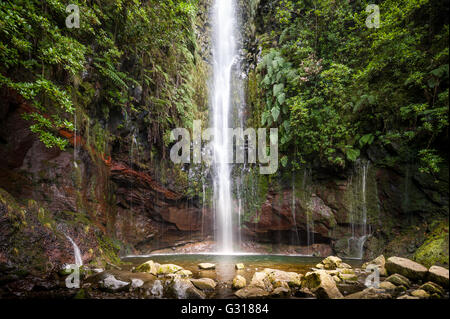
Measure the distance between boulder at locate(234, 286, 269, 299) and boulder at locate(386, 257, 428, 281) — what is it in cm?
306

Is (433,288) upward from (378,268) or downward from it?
upward

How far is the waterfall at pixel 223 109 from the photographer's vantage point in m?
11.8

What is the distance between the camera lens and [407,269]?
4668mm

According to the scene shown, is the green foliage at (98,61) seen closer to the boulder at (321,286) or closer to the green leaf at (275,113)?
the green leaf at (275,113)

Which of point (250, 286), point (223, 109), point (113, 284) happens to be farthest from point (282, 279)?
point (223, 109)

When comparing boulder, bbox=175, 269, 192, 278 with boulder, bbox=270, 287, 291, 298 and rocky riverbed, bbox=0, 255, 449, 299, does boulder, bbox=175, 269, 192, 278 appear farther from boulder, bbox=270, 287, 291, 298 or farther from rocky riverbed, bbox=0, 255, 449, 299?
boulder, bbox=270, 287, 291, 298

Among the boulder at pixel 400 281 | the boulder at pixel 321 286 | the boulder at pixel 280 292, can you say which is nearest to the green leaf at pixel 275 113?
the boulder at pixel 321 286

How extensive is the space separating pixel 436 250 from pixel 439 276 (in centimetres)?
156

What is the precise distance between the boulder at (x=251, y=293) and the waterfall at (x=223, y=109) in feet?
23.7

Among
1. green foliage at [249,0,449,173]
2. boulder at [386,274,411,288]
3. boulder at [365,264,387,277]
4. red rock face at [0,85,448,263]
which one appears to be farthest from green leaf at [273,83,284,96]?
boulder at [386,274,411,288]

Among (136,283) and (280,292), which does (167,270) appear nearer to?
(136,283)

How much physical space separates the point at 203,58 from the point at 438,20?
37.0 ft
